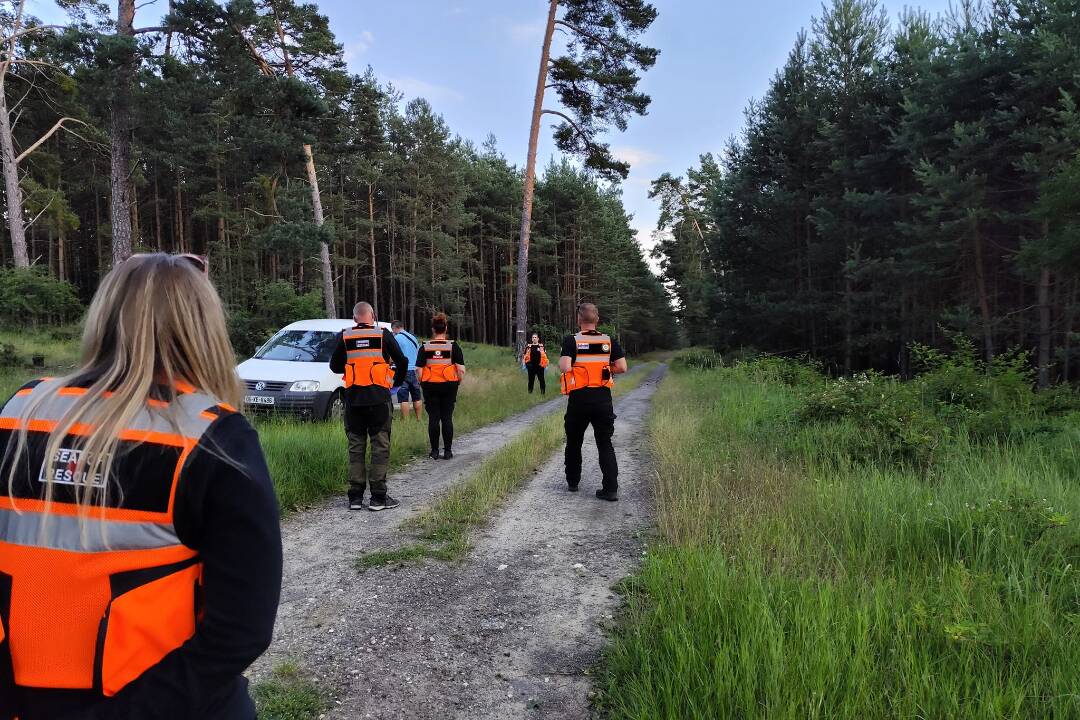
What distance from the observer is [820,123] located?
21.8m

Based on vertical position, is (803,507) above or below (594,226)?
below

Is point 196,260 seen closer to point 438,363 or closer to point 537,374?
point 438,363

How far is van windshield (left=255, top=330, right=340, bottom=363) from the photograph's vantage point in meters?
10.2

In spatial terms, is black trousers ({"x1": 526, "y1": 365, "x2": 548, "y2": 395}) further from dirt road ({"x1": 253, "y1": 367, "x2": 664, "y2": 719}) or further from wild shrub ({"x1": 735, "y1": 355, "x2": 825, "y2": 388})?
dirt road ({"x1": 253, "y1": 367, "x2": 664, "y2": 719})

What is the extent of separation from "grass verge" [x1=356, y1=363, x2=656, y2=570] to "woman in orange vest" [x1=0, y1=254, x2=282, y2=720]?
339 centimetres

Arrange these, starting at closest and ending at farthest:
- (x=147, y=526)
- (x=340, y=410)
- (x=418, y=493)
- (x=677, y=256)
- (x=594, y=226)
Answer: (x=147, y=526), (x=418, y=493), (x=340, y=410), (x=594, y=226), (x=677, y=256)

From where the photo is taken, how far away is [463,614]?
361 centimetres

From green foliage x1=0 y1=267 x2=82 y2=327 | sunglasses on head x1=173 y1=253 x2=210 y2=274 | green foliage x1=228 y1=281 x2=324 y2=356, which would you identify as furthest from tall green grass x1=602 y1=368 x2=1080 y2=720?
green foliage x1=0 y1=267 x2=82 y2=327

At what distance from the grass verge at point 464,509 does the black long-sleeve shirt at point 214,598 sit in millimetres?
3369

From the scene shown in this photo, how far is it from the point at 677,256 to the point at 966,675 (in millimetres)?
53318

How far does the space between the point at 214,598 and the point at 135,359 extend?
21.2 inches

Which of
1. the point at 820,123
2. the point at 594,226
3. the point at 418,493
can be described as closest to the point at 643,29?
the point at 820,123

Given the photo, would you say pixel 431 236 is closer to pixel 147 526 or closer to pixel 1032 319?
pixel 1032 319

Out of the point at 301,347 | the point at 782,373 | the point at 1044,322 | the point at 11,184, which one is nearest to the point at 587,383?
the point at 301,347
